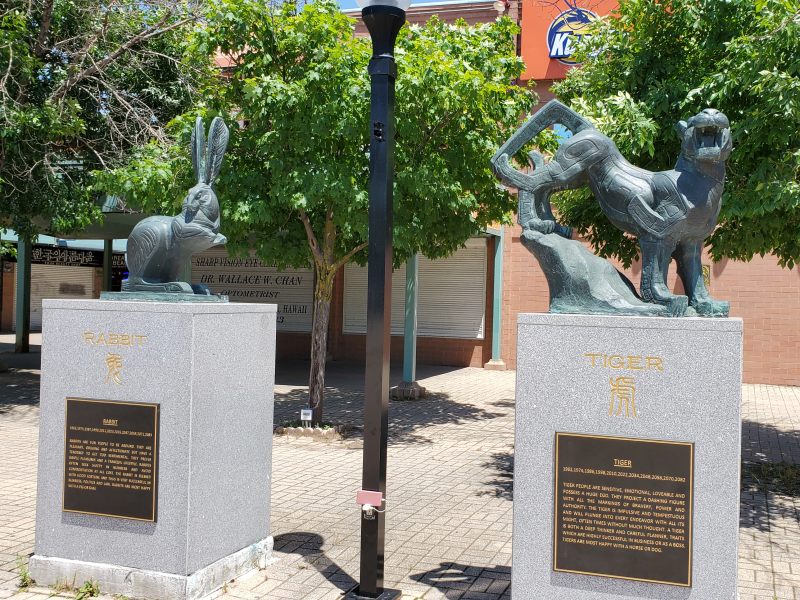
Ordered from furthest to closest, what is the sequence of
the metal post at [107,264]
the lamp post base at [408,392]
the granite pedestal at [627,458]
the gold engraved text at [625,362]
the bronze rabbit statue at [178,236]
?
the metal post at [107,264] < the lamp post base at [408,392] < the bronze rabbit statue at [178,236] < the gold engraved text at [625,362] < the granite pedestal at [627,458]

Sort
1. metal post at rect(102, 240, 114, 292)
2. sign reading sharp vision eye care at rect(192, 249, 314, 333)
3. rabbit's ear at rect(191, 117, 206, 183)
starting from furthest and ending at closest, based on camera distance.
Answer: sign reading sharp vision eye care at rect(192, 249, 314, 333) → metal post at rect(102, 240, 114, 292) → rabbit's ear at rect(191, 117, 206, 183)

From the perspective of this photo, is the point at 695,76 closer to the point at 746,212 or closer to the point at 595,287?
the point at 746,212

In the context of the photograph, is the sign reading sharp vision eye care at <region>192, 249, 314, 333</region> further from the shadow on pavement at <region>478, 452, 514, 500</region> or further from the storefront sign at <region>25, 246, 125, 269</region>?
the shadow on pavement at <region>478, 452, 514, 500</region>

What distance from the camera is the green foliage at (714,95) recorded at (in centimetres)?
675

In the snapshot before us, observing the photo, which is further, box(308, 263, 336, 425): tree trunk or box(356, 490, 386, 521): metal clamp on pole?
box(308, 263, 336, 425): tree trunk

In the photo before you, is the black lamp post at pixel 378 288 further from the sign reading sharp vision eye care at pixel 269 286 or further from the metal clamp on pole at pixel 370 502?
the sign reading sharp vision eye care at pixel 269 286

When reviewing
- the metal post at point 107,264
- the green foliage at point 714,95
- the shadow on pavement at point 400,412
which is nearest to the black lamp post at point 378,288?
the green foliage at point 714,95

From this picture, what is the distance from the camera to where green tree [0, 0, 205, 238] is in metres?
11.2

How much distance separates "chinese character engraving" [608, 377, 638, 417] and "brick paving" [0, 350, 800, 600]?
1.76 meters

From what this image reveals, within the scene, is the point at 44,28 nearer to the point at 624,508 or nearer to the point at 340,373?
the point at 340,373

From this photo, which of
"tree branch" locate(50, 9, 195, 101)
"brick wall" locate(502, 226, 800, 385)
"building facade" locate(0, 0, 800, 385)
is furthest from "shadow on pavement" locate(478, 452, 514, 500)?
"building facade" locate(0, 0, 800, 385)

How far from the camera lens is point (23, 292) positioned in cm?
2028

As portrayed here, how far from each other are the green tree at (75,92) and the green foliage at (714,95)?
6.74 metres

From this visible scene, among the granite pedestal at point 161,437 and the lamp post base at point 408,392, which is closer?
the granite pedestal at point 161,437
